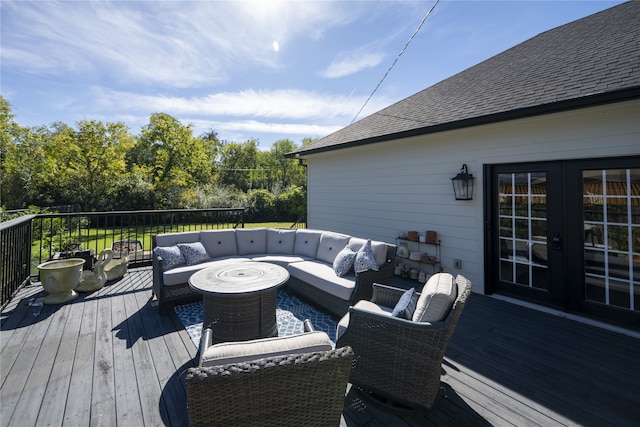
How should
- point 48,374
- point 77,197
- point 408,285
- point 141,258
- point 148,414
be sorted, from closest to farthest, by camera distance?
1. point 148,414
2. point 48,374
3. point 408,285
4. point 141,258
5. point 77,197

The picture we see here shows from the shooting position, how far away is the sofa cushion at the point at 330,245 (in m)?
4.48

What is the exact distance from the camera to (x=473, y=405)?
212cm

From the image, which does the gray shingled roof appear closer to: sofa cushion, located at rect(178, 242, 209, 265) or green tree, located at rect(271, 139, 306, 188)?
sofa cushion, located at rect(178, 242, 209, 265)

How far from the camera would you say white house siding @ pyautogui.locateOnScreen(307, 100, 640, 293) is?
3.49m

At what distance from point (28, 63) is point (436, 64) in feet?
30.6

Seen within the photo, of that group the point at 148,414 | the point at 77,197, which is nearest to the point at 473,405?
the point at 148,414

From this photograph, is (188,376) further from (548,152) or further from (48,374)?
(548,152)

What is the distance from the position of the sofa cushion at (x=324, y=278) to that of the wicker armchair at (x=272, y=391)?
2.03 m

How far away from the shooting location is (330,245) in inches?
182

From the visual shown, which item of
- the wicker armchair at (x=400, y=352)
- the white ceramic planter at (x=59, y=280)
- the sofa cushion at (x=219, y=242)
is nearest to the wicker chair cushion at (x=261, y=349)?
the wicker armchair at (x=400, y=352)

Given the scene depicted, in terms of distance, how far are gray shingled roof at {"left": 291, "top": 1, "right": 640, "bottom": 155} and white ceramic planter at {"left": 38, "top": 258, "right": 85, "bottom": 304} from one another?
5.46 m

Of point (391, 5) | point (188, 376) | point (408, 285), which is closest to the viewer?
point (188, 376)

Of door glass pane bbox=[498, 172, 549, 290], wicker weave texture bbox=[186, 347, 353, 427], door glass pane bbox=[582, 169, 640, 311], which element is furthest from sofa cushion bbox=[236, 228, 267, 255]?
door glass pane bbox=[582, 169, 640, 311]

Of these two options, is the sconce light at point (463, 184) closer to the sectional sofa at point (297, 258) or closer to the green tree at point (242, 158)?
the sectional sofa at point (297, 258)
